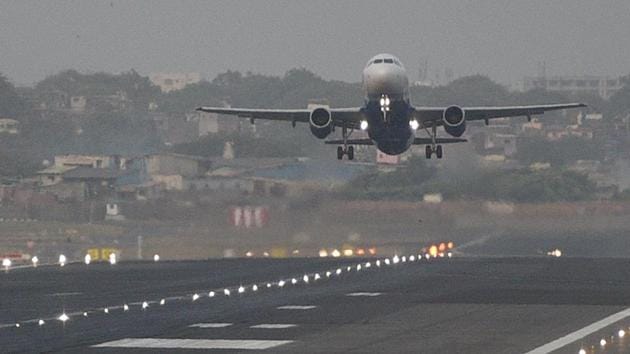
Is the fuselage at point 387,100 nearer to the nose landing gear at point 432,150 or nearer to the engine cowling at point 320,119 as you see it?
the engine cowling at point 320,119

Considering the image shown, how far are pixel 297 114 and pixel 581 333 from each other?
38362 millimetres

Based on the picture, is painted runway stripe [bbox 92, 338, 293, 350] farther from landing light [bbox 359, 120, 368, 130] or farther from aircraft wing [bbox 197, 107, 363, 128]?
aircraft wing [bbox 197, 107, 363, 128]

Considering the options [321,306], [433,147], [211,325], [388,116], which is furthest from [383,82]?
[211,325]

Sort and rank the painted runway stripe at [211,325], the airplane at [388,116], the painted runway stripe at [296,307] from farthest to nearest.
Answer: the airplane at [388,116] < the painted runway stripe at [296,307] < the painted runway stripe at [211,325]

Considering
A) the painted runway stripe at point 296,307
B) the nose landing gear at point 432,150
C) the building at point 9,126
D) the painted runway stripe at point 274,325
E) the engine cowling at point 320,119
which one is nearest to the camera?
the painted runway stripe at point 274,325

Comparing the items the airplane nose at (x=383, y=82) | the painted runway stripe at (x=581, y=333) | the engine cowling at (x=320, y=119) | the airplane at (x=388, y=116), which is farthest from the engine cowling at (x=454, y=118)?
the painted runway stripe at (x=581, y=333)

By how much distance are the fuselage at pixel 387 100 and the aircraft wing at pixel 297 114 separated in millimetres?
1810

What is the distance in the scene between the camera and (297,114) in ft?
276

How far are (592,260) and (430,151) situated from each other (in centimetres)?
1111

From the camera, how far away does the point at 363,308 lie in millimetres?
57125

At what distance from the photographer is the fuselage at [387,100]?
76.2 m

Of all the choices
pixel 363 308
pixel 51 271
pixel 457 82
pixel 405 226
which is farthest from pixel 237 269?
pixel 457 82

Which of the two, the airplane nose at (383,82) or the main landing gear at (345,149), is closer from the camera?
the airplane nose at (383,82)

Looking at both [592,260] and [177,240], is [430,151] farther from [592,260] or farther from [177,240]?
[177,240]
